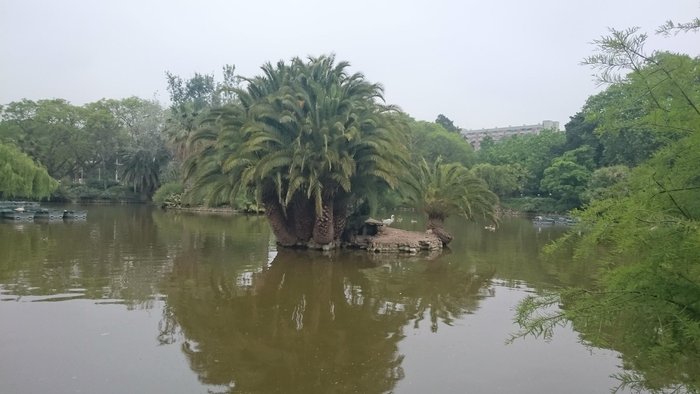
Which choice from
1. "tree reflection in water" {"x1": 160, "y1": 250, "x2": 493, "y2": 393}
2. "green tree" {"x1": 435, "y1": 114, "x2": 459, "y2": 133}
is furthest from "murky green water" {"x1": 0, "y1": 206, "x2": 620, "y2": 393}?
"green tree" {"x1": 435, "y1": 114, "x2": 459, "y2": 133}

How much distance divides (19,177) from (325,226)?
890 inches

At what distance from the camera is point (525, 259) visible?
61.6ft

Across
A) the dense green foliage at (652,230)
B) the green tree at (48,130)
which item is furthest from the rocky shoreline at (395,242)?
the green tree at (48,130)

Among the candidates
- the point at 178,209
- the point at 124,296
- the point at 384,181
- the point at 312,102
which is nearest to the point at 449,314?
the point at 124,296

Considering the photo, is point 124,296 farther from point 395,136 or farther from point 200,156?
point 395,136

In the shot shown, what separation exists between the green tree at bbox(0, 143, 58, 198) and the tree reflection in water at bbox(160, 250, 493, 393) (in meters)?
21.6

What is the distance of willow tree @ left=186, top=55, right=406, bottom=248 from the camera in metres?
17.0

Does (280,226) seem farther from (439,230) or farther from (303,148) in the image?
(439,230)

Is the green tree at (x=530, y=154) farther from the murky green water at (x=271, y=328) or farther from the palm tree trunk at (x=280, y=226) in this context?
the murky green water at (x=271, y=328)

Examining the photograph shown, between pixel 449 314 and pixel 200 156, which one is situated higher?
pixel 200 156

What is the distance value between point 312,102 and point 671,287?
15901 mm

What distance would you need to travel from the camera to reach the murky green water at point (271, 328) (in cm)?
630

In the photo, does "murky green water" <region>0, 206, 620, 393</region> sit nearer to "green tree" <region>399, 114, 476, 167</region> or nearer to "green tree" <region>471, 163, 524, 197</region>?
→ "green tree" <region>471, 163, 524, 197</region>

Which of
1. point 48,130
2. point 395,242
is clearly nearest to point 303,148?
point 395,242
